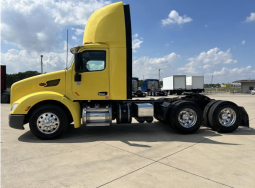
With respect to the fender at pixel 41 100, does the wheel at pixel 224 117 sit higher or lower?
lower

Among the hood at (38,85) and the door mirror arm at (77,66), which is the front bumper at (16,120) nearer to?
the hood at (38,85)

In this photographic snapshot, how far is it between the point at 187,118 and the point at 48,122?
172 inches

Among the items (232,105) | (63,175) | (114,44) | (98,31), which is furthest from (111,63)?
(232,105)

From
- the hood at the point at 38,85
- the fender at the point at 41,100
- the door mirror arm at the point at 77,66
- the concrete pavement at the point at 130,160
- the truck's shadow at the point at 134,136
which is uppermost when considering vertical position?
the door mirror arm at the point at 77,66

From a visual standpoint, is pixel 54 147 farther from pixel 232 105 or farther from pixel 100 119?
pixel 232 105

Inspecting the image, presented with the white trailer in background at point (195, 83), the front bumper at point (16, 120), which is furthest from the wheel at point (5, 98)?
the white trailer in background at point (195, 83)

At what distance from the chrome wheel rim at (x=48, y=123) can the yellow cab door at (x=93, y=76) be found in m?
0.93

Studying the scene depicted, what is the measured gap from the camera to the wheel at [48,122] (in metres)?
5.25

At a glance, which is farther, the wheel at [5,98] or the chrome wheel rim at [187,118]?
the wheel at [5,98]

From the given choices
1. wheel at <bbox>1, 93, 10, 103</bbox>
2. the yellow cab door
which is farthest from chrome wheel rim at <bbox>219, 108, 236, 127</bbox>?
wheel at <bbox>1, 93, 10, 103</bbox>

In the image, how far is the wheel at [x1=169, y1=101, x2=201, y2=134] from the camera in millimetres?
5859

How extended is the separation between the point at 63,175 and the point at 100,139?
90.0 inches

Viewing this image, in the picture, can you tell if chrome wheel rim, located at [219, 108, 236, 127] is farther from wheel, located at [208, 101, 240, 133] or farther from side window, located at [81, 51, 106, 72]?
side window, located at [81, 51, 106, 72]

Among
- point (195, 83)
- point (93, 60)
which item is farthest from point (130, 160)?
point (195, 83)
